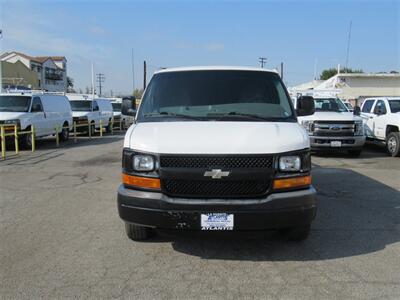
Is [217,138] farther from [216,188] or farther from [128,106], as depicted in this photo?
[128,106]

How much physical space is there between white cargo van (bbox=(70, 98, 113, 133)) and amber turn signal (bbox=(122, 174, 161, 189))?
18.3 metres

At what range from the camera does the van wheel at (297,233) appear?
491cm

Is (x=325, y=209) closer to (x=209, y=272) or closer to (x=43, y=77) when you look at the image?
(x=209, y=272)

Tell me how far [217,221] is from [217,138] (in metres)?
0.82

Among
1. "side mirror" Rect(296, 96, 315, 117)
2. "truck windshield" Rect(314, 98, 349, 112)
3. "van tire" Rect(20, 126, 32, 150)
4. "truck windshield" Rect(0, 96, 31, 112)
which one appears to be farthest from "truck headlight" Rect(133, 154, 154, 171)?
"truck windshield" Rect(0, 96, 31, 112)

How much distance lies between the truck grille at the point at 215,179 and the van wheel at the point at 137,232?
88 centimetres

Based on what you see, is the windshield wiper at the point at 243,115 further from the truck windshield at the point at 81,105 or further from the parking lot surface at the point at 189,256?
the truck windshield at the point at 81,105

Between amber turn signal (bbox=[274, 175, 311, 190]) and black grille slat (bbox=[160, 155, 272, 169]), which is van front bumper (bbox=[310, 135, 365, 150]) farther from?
black grille slat (bbox=[160, 155, 272, 169])

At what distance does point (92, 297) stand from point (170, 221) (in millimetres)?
1008

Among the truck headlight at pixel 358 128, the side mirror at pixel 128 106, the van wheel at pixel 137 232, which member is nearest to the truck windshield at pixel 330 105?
the truck headlight at pixel 358 128

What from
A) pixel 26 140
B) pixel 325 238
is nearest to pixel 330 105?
pixel 325 238

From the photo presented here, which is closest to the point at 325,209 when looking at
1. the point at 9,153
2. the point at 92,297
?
the point at 92,297

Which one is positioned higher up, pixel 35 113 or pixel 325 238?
pixel 35 113

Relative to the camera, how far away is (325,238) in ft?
17.5
